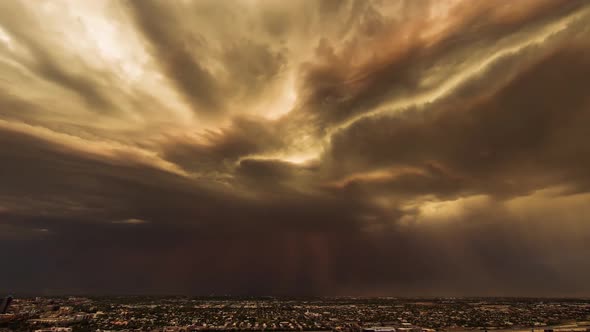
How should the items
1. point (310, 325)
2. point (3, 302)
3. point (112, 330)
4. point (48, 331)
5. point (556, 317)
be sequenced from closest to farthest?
point (48, 331)
point (112, 330)
point (310, 325)
point (3, 302)
point (556, 317)

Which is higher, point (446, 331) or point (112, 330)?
point (446, 331)

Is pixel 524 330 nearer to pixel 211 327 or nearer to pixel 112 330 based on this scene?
pixel 211 327

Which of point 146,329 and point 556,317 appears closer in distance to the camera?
point 146,329

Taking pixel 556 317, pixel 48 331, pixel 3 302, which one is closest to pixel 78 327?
pixel 48 331

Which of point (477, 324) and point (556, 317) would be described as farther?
point (556, 317)

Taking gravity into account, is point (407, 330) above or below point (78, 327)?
above

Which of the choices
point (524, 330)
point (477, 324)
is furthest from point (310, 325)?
point (524, 330)

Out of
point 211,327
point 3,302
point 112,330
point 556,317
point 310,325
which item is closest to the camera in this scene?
point 112,330

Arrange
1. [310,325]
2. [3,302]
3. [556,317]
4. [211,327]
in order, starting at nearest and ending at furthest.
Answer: [211,327] → [310,325] → [3,302] → [556,317]

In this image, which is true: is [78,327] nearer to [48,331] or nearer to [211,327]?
[48,331]
